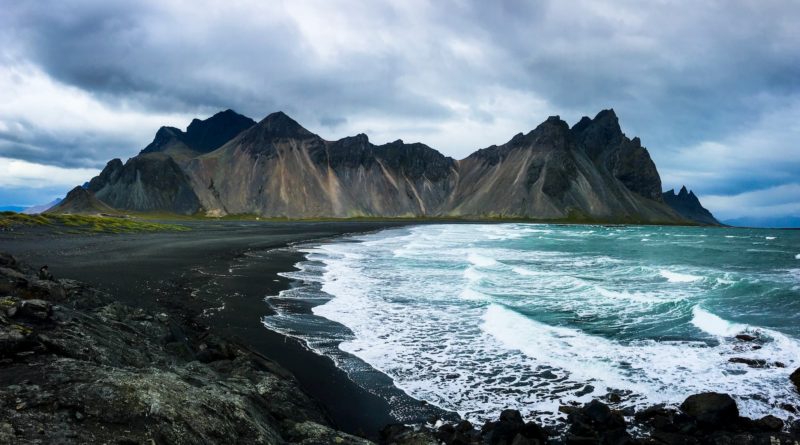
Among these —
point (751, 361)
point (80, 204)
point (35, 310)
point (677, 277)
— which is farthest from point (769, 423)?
point (80, 204)

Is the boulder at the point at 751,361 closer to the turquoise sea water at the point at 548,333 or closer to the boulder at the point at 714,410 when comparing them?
the turquoise sea water at the point at 548,333

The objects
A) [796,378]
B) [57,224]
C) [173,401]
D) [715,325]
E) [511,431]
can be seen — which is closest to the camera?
[173,401]

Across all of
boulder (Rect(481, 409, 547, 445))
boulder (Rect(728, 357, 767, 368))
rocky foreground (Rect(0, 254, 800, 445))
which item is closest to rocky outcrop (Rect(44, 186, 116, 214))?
rocky foreground (Rect(0, 254, 800, 445))

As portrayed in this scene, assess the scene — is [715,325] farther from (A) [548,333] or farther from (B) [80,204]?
(B) [80,204]

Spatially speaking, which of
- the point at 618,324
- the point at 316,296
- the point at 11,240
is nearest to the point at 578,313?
the point at 618,324

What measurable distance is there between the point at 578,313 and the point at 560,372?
8596 millimetres

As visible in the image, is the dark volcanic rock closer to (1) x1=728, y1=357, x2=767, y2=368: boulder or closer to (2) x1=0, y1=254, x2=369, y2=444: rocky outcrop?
(2) x1=0, y1=254, x2=369, y2=444: rocky outcrop

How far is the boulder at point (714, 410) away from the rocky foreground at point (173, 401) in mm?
23

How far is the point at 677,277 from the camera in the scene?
111 feet

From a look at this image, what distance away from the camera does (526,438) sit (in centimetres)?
888

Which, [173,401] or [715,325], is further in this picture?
[715,325]

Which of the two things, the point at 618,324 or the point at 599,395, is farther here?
the point at 618,324

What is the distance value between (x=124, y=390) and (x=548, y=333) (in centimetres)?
1527

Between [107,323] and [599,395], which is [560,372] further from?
[107,323]
